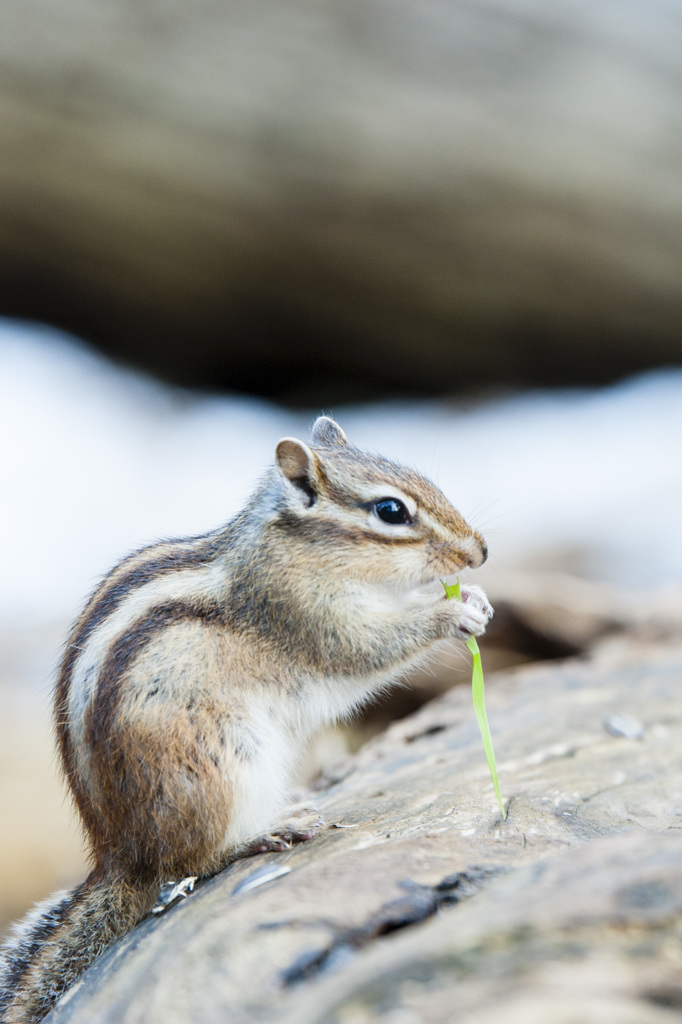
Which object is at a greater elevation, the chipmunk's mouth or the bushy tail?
the chipmunk's mouth

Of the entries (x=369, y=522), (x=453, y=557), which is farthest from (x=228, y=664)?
(x=453, y=557)

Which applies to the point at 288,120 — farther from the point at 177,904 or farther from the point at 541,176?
the point at 177,904

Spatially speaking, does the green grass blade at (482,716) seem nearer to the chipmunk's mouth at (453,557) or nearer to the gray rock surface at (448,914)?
the gray rock surface at (448,914)

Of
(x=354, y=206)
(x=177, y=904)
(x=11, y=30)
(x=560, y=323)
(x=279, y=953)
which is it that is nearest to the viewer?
(x=279, y=953)

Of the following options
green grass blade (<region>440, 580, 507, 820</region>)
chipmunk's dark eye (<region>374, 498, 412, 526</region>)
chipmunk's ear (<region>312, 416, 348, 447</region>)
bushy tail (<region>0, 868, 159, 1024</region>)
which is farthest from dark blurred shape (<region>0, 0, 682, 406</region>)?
bushy tail (<region>0, 868, 159, 1024</region>)

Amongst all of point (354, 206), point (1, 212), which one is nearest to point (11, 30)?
point (1, 212)

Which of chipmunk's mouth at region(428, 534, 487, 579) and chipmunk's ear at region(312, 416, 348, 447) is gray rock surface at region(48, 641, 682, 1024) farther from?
chipmunk's ear at region(312, 416, 348, 447)
